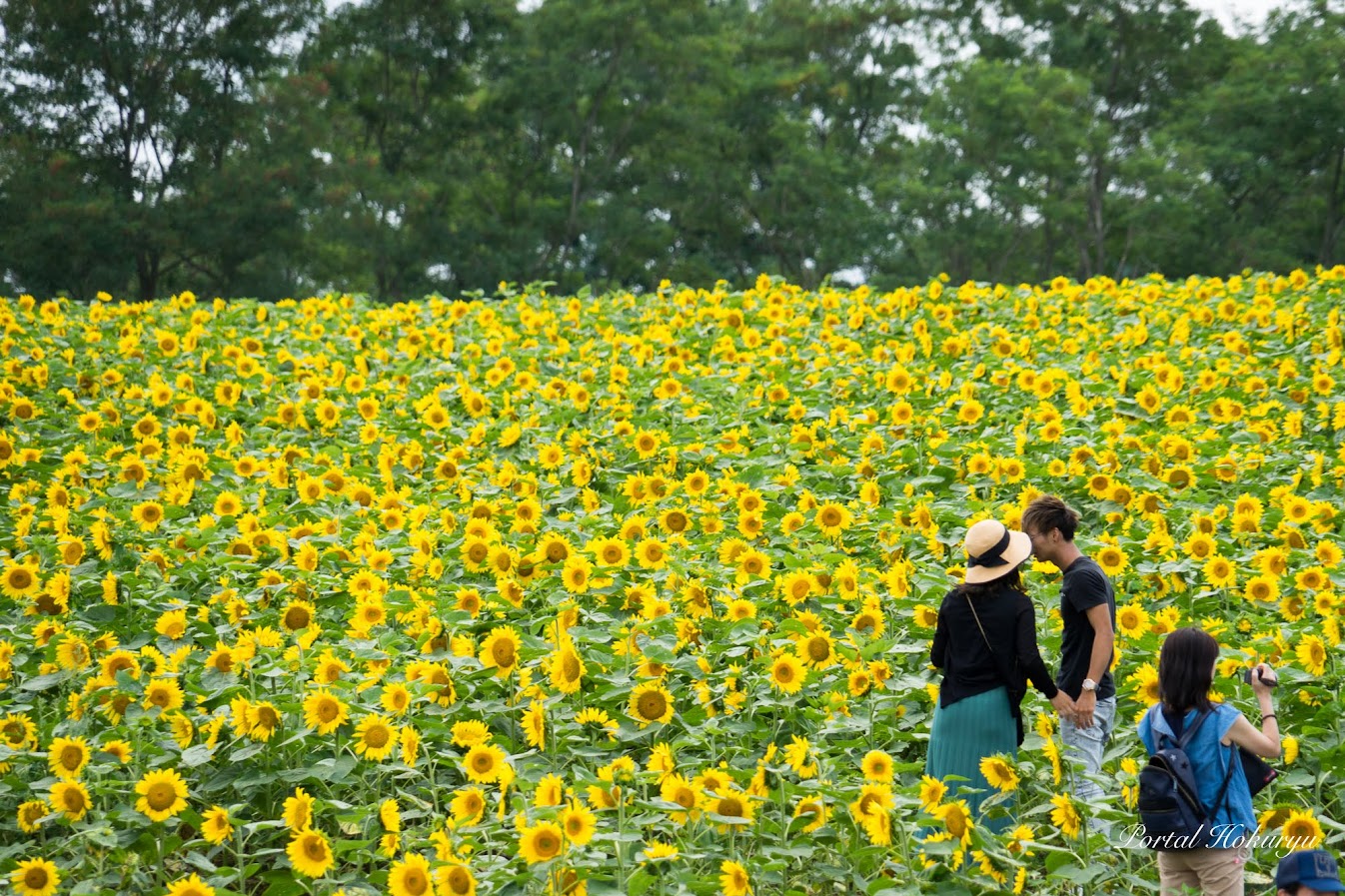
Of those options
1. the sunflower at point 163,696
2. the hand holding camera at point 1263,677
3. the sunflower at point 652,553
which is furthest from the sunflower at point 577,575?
the hand holding camera at point 1263,677

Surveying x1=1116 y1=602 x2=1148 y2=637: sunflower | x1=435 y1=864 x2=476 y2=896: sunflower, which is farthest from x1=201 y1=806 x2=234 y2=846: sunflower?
x1=1116 y1=602 x2=1148 y2=637: sunflower

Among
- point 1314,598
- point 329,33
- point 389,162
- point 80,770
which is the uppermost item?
point 329,33

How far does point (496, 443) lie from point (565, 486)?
95cm

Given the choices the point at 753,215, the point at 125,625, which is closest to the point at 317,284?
the point at 753,215

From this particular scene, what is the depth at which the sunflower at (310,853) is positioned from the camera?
12.5 feet

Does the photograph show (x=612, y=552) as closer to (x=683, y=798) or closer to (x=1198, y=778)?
(x=683, y=798)

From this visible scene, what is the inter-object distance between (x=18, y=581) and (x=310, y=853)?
2.50 metres

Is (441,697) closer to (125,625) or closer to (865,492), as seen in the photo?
(125,625)

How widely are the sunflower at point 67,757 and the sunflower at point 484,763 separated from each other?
4.06 ft

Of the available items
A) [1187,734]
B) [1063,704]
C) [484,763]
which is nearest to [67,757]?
[484,763]

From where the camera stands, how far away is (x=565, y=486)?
24.1 ft

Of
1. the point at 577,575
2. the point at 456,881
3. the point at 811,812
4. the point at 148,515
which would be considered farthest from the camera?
the point at 148,515

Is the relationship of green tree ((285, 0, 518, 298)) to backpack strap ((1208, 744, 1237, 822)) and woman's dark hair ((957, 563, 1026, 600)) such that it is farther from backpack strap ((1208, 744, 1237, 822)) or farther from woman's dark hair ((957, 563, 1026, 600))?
backpack strap ((1208, 744, 1237, 822))

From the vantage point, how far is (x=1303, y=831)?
12.4ft
